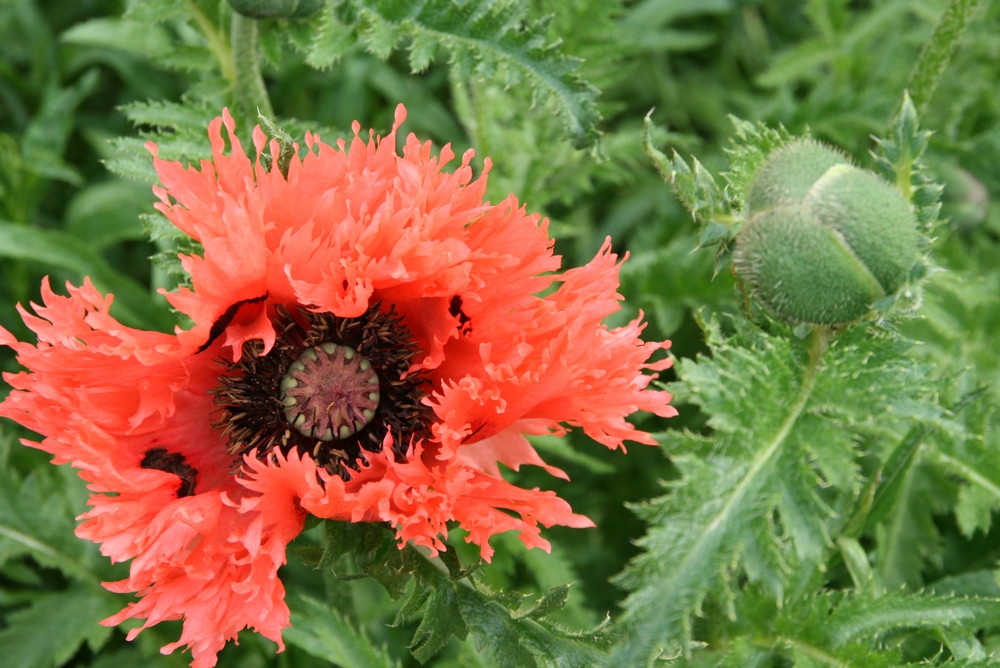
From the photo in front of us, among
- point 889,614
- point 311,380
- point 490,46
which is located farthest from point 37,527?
point 889,614

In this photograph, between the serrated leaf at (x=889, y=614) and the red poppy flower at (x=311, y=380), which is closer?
the red poppy flower at (x=311, y=380)

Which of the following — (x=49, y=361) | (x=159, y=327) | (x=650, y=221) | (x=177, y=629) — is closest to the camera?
(x=49, y=361)

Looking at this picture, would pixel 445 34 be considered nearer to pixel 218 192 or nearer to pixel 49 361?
pixel 218 192

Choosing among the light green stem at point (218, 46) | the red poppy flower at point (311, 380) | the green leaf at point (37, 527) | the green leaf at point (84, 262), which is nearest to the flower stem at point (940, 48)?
the red poppy flower at point (311, 380)

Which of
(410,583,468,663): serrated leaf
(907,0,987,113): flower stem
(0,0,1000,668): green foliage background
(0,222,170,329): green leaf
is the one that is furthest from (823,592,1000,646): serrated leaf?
(0,222,170,329): green leaf

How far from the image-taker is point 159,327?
10.3 ft

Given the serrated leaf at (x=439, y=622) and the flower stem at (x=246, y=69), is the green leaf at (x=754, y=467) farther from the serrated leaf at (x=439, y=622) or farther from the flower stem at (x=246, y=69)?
the flower stem at (x=246, y=69)

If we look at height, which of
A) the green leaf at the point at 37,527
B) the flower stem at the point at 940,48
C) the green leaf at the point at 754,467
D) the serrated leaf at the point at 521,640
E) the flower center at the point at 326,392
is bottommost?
the green leaf at the point at 37,527

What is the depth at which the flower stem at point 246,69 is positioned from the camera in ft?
7.58

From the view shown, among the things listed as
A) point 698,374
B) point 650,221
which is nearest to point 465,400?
point 698,374

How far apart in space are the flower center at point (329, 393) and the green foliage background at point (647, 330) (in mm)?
248

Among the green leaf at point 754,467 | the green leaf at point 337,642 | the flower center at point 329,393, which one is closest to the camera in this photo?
the green leaf at point 754,467

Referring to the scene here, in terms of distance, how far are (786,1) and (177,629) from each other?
3613 millimetres

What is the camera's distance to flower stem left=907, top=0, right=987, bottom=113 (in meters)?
2.43
